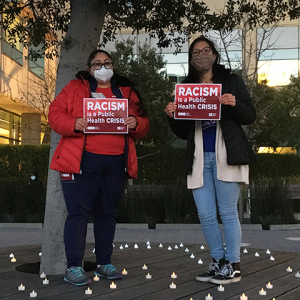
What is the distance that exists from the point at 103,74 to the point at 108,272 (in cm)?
165

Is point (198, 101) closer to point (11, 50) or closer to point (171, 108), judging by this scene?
point (171, 108)

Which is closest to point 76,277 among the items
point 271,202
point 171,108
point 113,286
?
point 113,286

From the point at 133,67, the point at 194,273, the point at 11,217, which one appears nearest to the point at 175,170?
the point at 133,67

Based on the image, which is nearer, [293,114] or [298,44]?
[293,114]

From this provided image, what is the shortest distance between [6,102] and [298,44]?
19968mm

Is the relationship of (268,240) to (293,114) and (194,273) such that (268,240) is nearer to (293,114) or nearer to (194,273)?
(194,273)

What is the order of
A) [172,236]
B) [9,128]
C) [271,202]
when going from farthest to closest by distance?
[9,128], [271,202], [172,236]

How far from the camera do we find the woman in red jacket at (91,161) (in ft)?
13.2

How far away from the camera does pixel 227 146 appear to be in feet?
13.4

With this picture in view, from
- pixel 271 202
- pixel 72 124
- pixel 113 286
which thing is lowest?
pixel 113 286

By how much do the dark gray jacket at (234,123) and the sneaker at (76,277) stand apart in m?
1.21

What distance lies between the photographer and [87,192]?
409 cm

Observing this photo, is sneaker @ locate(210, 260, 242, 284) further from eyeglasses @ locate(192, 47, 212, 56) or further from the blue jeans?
eyeglasses @ locate(192, 47, 212, 56)

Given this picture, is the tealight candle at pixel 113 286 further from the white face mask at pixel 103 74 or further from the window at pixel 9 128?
the window at pixel 9 128
